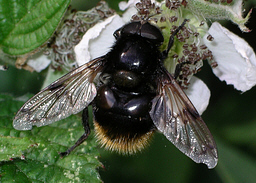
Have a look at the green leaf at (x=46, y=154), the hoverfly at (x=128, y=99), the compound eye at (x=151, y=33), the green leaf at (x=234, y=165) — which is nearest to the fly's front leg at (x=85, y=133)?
the green leaf at (x=46, y=154)

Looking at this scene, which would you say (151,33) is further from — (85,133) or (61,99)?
(85,133)

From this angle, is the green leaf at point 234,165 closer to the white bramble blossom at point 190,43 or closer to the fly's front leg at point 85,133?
the white bramble blossom at point 190,43

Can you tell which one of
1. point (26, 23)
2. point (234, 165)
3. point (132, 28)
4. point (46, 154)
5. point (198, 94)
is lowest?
point (234, 165)

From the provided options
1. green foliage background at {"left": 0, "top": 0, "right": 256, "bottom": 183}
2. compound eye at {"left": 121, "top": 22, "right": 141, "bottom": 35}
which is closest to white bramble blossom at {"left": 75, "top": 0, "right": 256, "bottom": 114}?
compound eye at {"left": 121, "top": 22, "right": 141, "bottom": 35}

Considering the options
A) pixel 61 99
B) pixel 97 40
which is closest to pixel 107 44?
pixel 97 40

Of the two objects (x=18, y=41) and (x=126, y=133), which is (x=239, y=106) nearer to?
(x=126, y=133)

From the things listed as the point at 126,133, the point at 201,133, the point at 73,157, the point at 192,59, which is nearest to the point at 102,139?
the point at 126,133

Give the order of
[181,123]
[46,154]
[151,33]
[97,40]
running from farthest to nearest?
[97,40] → [46,154] → [151,33] → [181,123]

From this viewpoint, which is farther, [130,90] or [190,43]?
[190,43]
